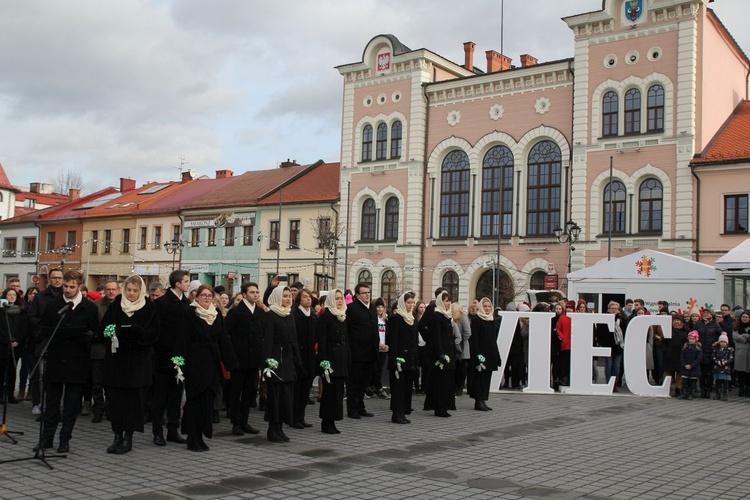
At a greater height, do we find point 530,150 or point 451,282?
point 530,150

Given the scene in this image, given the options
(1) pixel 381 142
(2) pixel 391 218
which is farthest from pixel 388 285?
(1) pixel 381 142

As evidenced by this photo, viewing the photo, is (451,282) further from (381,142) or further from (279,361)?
(279,361)

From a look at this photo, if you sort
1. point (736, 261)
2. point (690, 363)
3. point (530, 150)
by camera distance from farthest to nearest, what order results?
point (530, 150), point (736, 261), point (690, 363)

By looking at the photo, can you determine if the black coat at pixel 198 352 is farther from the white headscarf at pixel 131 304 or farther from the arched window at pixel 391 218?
the arched window at pixel 391 218

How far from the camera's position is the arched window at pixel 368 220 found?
44.0 meters

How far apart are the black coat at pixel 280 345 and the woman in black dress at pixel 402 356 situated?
219 cm

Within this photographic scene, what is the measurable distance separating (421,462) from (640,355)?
929 cm

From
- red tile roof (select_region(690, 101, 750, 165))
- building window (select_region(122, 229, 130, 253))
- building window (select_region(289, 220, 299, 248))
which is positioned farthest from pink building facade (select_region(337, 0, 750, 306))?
building window (select_region(122, 229, 130, 253))

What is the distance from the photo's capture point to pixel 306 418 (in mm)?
12453

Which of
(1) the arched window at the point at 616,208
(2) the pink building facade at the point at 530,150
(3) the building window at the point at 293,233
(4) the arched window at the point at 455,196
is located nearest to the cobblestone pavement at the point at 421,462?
(1) the arched window at the point at 616,208

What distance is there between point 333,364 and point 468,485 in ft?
12.1

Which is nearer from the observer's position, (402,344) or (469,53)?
(402,344)

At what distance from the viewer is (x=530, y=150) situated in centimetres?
3925

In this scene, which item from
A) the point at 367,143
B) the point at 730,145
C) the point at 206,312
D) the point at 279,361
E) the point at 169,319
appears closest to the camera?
the point at 206,312
